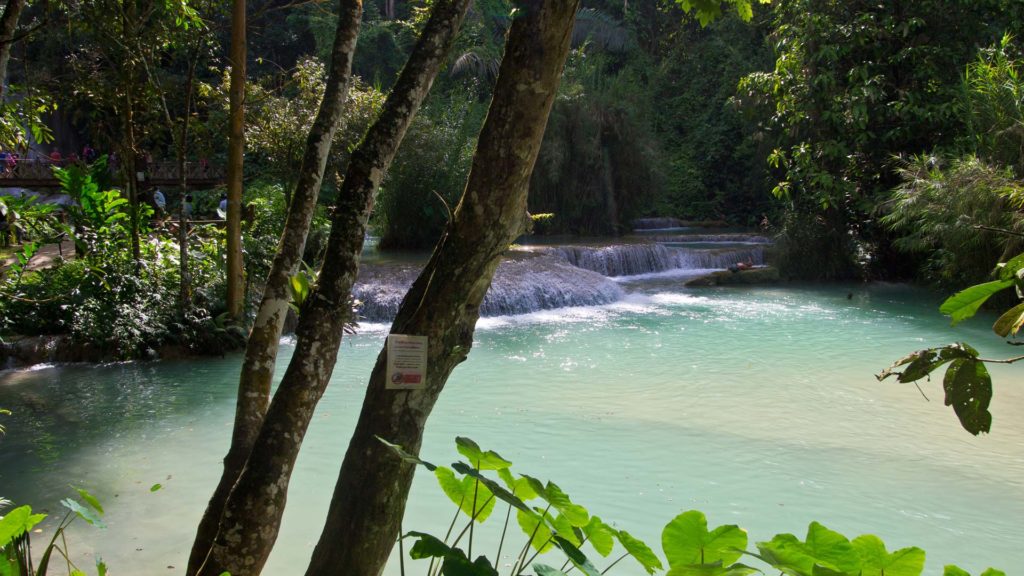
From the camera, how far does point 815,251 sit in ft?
49.0

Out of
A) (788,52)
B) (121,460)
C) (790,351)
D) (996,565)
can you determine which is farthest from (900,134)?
(121,460)

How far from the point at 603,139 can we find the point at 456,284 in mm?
17447

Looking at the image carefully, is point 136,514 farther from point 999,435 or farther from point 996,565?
point 999,435

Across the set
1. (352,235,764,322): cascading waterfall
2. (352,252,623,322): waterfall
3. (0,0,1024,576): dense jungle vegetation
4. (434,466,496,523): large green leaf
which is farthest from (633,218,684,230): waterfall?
(434,466,496,523): large green leaf

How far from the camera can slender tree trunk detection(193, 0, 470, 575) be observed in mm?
2170

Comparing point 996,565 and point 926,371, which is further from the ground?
point 926,371

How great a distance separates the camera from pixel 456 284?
1.94 meters

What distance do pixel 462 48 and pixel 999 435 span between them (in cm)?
1899

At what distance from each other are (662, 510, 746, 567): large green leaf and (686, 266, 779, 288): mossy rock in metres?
13.2

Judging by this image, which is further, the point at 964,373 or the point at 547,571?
the point at 964,373

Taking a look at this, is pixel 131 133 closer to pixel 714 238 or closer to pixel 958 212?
pixel 958 212

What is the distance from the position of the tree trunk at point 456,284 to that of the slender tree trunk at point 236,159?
16.1 feet

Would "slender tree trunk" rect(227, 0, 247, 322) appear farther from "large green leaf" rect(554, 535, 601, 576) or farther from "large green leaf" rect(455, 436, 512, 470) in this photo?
"large green leaf" rect(554, 535, 601, 576)

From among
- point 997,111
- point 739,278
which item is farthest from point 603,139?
point 997,111
